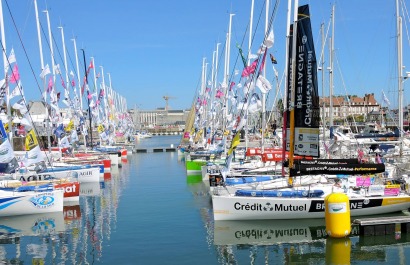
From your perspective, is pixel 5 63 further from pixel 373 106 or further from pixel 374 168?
pixel 373 106

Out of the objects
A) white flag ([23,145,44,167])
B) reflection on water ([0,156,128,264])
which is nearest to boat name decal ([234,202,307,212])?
reflection on water ([0,156,128,264])

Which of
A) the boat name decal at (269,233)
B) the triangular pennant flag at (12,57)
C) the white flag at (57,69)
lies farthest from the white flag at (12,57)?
the boat name decal at (269,233)

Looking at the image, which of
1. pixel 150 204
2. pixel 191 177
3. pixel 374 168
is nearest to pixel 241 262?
pixel 374 168

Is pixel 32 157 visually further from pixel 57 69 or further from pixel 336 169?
pixel 57 69

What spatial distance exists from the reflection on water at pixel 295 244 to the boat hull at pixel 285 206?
0.30 metres

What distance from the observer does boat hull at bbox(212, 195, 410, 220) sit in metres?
20.7

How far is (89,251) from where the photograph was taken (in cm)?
1791

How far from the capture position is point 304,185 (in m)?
22.4

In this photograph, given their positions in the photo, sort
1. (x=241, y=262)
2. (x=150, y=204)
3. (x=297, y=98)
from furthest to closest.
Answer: (x=150, y=204)
(x=297, y=98)
(x=241, y=262)

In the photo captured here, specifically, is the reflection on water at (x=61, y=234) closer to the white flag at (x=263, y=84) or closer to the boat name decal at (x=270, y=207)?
the boat name decal at (x=270, y=207)

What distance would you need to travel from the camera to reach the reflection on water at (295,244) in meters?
16.4

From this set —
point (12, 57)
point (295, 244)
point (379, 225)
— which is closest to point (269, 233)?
point (295, 244)

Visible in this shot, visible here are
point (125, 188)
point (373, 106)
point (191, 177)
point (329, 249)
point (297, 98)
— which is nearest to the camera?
point (329, 249)

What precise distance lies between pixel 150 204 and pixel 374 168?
12.5 meters
